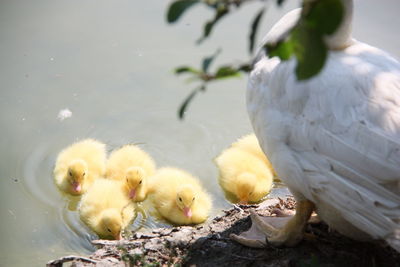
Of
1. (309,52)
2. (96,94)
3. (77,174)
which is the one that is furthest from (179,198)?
(309,52)

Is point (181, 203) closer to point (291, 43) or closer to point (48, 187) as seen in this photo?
point (48, 187)

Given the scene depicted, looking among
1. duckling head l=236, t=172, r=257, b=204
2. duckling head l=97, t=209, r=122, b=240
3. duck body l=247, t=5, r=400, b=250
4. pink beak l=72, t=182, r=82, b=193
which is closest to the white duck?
duck body l=247, t=5, r=400, b=250

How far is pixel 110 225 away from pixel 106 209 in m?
0.13

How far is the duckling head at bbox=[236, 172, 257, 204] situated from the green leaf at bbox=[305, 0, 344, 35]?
195cm

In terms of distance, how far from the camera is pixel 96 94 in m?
3.33

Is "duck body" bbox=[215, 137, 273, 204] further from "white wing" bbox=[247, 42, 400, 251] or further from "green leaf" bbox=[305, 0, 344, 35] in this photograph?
"green leaf" bbox=[305, 0, 344, 35]

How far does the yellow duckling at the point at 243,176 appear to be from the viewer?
109 inches

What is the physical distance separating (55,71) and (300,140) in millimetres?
1981

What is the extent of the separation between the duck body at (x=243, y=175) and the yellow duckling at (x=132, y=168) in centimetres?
36

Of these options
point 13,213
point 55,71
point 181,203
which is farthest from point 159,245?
point 55,71

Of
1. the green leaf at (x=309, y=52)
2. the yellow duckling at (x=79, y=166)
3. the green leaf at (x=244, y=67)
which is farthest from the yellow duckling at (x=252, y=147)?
the green leaf at (x=309, y=52)

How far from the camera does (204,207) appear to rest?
2.71 metres

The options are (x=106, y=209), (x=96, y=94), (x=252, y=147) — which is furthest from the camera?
(x=96, y=94)

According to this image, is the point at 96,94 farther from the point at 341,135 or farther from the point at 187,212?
the point at 341,135
